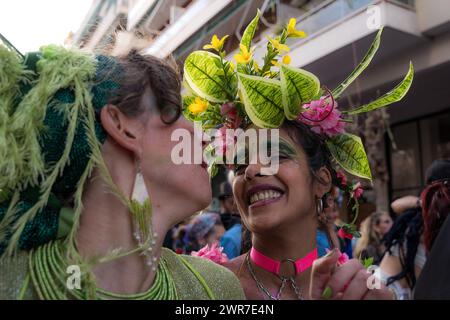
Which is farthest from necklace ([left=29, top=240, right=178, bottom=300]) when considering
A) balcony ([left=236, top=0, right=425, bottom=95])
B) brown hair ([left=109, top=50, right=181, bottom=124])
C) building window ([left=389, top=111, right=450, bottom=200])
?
building window ([left=389, top=111, right=450, bottom=200])

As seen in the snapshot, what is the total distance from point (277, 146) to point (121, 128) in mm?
692

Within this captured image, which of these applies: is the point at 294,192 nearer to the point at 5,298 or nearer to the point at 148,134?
the point at 148,134

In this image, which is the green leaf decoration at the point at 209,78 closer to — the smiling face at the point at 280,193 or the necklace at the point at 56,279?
the smiling face at the point at 280,193

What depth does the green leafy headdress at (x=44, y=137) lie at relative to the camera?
1.11 metres

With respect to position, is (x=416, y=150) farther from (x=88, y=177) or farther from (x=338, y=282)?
(x=88, y=177)

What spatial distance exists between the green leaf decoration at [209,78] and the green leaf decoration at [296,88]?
24cm

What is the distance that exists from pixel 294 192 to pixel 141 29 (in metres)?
0.79

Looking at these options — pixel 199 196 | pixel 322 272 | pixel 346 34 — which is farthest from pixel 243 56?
pixel 346 34

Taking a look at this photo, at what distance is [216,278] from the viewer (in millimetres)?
1420

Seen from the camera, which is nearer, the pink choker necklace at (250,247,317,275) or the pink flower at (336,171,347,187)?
the pink choker necklace at (250,247,317,275)

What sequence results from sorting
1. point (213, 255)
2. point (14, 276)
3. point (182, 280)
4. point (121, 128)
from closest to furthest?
point (14, 276) → point (121, 128) → point (182, 280) → point (213, 255)

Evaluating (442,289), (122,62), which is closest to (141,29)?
(122,62)

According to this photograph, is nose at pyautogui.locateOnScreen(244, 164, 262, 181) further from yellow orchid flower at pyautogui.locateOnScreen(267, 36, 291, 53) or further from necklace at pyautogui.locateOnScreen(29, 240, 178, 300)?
necklace at pyautogui.locateOnScreen(29, 240, 178, 300)

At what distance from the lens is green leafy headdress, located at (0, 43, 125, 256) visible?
1.11m
